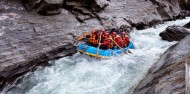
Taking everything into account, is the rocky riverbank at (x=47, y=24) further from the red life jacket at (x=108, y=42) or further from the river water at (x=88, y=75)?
the red life jacket at (x=108, y=42)

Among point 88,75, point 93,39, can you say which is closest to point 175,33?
point 93,39

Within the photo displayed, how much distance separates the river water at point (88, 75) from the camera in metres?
9.10

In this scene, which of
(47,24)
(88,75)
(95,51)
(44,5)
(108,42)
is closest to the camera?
(88,75)

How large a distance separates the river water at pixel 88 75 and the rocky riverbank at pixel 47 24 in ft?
2.21

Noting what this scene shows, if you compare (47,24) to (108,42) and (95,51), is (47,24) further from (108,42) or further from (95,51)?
(108,42)

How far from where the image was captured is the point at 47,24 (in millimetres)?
13203

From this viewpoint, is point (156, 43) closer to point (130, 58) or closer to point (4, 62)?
point (130, 58)

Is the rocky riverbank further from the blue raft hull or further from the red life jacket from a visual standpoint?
the red life jacket

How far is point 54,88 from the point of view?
367 inches

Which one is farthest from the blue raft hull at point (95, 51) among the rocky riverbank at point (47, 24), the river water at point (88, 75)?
the rocky riverbank at point (47, 24)

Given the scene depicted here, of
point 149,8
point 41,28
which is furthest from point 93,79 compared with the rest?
point 149,8

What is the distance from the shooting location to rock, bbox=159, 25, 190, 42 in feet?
50.6

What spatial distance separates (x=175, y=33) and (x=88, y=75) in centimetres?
814

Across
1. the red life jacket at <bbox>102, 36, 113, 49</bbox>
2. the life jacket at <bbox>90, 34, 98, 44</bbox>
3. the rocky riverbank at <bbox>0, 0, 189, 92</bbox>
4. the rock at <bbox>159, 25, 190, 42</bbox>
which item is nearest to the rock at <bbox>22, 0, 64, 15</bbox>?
the rocky riverbank at <bbox>0, 0, 189, 92</bbox>
